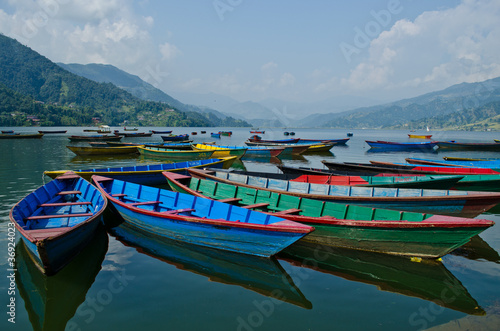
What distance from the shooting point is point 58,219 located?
1118 centimetres

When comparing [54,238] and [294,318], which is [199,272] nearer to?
[294,318]

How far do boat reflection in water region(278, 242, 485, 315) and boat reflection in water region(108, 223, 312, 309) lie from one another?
1.05 meters

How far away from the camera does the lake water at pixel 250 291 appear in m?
6.71

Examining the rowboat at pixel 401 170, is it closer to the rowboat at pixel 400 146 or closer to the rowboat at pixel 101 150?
the rowboat at pixel 101 150

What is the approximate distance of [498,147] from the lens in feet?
180

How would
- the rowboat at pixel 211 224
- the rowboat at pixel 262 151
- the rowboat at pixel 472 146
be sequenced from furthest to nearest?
the rowboat at pixel 472 146 → the rowboat at pixel 262 151 → the rowboat at pixel 211 224

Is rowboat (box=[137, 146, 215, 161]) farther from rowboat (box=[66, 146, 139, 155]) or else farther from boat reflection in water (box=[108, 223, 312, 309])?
boat reflection in water (box=[108, 223, 312, 309])

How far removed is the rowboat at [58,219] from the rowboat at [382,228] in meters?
5.84

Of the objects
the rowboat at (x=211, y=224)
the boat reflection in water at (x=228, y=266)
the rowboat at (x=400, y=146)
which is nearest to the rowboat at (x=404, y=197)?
the rowboat at (x=211, y=224)

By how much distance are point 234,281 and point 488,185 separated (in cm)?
1604

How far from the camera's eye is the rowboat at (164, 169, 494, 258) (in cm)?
853

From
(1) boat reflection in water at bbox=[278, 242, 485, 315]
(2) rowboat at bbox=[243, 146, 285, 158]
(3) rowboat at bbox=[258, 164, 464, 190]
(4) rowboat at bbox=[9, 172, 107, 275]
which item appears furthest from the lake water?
(2) rowboat at bbox=[243, 146, 285, 158]

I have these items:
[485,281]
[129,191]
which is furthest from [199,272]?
[485,281]

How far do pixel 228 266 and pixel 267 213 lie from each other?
1992mm
